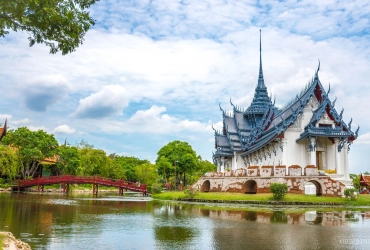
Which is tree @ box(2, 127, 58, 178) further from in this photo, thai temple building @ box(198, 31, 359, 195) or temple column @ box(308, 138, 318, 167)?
temple column @ box(308, 138, 318, 167)

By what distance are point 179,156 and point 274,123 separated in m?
21.4

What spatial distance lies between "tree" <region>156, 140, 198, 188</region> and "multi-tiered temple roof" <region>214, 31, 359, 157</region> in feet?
26.5

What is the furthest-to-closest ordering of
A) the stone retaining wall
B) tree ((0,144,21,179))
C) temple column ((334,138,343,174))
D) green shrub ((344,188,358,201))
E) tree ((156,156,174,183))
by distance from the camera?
tree ((156,156,174,183))
tree ((0,144,21,179))
temple column ((334,138,343,174))
the stone retaining wall
green shrub ((344,188,358,201))

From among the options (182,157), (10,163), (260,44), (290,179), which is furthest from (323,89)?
(10,163)

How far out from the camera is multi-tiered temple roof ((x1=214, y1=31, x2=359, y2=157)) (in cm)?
3656

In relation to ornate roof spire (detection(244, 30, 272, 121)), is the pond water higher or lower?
lower

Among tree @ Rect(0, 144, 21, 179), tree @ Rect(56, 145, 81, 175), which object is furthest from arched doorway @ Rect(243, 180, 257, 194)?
tree @ Rect(56, 145, 81, 175)

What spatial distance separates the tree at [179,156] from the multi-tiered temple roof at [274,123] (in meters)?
8.08

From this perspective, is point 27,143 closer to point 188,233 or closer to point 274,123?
point 274,123

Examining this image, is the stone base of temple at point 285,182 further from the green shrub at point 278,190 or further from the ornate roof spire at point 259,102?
the ornate roof spire at point 259,102

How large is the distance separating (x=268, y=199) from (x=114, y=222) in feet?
47.6

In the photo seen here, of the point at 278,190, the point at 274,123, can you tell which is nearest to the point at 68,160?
the point at 274,123

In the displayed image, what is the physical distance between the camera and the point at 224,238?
41.8 ft

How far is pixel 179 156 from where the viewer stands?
196ft
